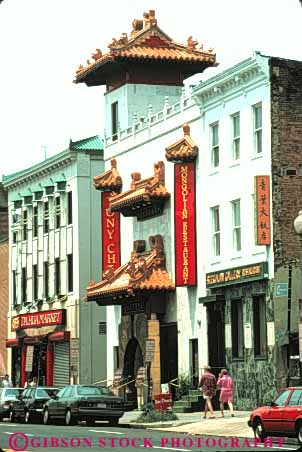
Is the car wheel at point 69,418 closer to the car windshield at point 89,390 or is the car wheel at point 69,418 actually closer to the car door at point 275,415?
the car windshield at point 89,390

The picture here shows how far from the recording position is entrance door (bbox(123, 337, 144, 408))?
54.4 m

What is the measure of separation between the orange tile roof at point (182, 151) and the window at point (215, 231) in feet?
8.40

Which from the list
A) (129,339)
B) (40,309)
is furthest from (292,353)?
(40,309)

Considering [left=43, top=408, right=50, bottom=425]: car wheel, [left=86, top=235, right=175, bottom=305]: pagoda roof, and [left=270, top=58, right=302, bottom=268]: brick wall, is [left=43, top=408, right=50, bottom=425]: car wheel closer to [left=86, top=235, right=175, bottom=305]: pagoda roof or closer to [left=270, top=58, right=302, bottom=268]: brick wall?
[left=86, top=235, right=175, bottom=305]: pagoda roof

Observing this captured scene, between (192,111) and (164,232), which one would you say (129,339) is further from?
(192,111)

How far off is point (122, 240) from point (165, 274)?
626 cm

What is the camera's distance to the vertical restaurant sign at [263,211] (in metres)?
42.4

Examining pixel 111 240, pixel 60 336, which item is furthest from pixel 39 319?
pixel 111 240

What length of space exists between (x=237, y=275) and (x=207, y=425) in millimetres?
8925

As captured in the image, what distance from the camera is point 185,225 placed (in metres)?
49.1

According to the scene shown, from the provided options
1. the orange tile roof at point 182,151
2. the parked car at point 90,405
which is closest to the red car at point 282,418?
the parked car at point 90,405

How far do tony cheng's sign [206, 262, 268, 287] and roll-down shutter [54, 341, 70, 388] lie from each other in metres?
19.0

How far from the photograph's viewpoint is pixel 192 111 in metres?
49.6

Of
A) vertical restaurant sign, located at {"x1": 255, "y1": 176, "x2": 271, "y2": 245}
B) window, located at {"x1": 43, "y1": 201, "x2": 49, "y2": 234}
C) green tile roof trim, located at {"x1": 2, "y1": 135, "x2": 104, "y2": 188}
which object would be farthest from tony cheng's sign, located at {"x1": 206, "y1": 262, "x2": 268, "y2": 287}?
window, located at {"x1": 43, "y1": 201, "x2": 49, "y2": 234}
